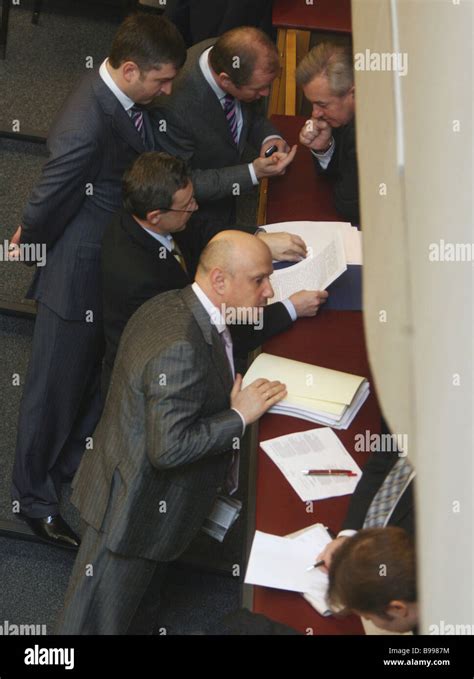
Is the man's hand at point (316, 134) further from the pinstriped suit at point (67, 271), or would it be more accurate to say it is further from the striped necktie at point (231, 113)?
the pinstriped suit at point (67, 271)

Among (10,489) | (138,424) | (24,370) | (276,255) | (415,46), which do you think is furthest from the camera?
(24,370)

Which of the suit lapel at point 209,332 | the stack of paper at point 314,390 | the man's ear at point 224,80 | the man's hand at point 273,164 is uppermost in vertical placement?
the man's ear at point 224,80

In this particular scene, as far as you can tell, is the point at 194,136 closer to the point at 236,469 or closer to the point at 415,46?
the point at 236,469

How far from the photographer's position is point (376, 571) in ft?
6.83

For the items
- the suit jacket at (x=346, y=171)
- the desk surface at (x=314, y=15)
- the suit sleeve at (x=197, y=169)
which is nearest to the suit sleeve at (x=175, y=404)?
the suit sleeve at (x=197, y=169)

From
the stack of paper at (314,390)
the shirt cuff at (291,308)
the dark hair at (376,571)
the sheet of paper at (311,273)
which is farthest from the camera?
the sheet of paper at (311,273)

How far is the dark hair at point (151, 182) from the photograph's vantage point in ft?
10.1

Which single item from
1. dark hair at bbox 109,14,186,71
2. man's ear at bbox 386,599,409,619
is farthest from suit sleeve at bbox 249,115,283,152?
man's ear at bbox 386,599,409,619

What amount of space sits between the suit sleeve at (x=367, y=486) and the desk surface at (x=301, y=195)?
1343 mm

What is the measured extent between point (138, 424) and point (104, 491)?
272mm

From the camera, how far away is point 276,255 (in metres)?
3.59

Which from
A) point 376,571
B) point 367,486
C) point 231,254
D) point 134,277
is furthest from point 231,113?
point 376,571

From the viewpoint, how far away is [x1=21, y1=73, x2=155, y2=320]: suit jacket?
326cm

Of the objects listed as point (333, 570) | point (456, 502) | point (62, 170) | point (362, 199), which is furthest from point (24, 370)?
point (456, 502)
